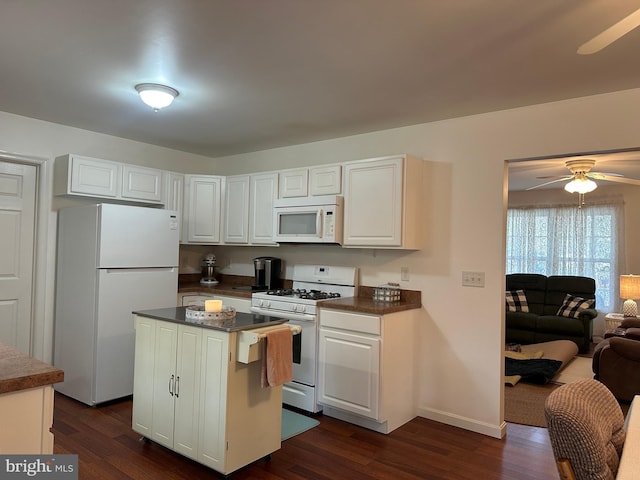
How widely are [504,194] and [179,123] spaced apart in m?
2.71

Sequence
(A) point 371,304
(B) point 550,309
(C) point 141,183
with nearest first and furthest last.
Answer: (A) point 371,304 < (C) point 141,183 < (B) point 550,309

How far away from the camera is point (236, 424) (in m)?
2.50

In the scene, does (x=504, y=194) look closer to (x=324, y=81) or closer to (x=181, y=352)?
(x=324, y=81)

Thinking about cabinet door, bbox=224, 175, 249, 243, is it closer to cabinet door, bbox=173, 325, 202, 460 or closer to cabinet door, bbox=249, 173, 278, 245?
cabinet door, bbox=249, 173, 278, 245

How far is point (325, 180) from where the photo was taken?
12.8 feet

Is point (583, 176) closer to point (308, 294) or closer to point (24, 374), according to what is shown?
point (308, 294)

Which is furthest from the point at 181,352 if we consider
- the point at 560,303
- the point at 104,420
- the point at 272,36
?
the point at 560,303

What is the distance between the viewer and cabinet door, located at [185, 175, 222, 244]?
15.3ft

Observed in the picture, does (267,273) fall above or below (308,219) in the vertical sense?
below

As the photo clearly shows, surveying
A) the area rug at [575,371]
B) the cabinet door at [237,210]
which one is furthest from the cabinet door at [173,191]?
the area rug at [575,371]

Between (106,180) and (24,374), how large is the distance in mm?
2912

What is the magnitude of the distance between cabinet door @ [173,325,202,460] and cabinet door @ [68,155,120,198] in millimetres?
1941

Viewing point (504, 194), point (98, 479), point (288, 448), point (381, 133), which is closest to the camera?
point (98, 479)

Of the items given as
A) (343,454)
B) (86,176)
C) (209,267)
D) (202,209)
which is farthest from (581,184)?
(86,176)
